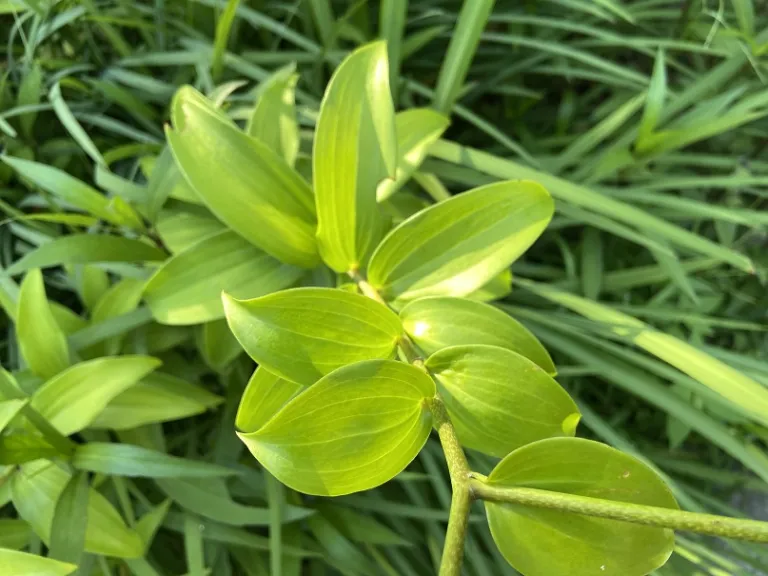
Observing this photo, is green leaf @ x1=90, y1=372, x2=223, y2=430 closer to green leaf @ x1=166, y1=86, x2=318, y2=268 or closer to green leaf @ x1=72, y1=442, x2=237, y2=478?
green leaf @ x1=72, y1=442, x2=237, y2=478

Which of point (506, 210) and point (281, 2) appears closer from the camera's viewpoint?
point (506, 210)

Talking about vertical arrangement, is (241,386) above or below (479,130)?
below

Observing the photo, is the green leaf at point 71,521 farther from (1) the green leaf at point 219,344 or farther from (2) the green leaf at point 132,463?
(1) the green leaf at point 219,344

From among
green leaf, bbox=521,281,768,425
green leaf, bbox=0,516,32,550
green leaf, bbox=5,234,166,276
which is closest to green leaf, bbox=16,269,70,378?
green leaf, bbox=5,234,166,276

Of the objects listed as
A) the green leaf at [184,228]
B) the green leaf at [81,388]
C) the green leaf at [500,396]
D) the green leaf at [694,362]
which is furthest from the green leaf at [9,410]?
the green leaf at [694,362]

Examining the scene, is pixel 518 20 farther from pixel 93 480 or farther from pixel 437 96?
pixel 93 480

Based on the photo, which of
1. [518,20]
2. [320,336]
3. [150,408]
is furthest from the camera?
[518,20]

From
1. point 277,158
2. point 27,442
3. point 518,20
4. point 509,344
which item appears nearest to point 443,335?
point 509,344

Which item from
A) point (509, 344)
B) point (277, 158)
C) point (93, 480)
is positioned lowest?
point (93, 480)
